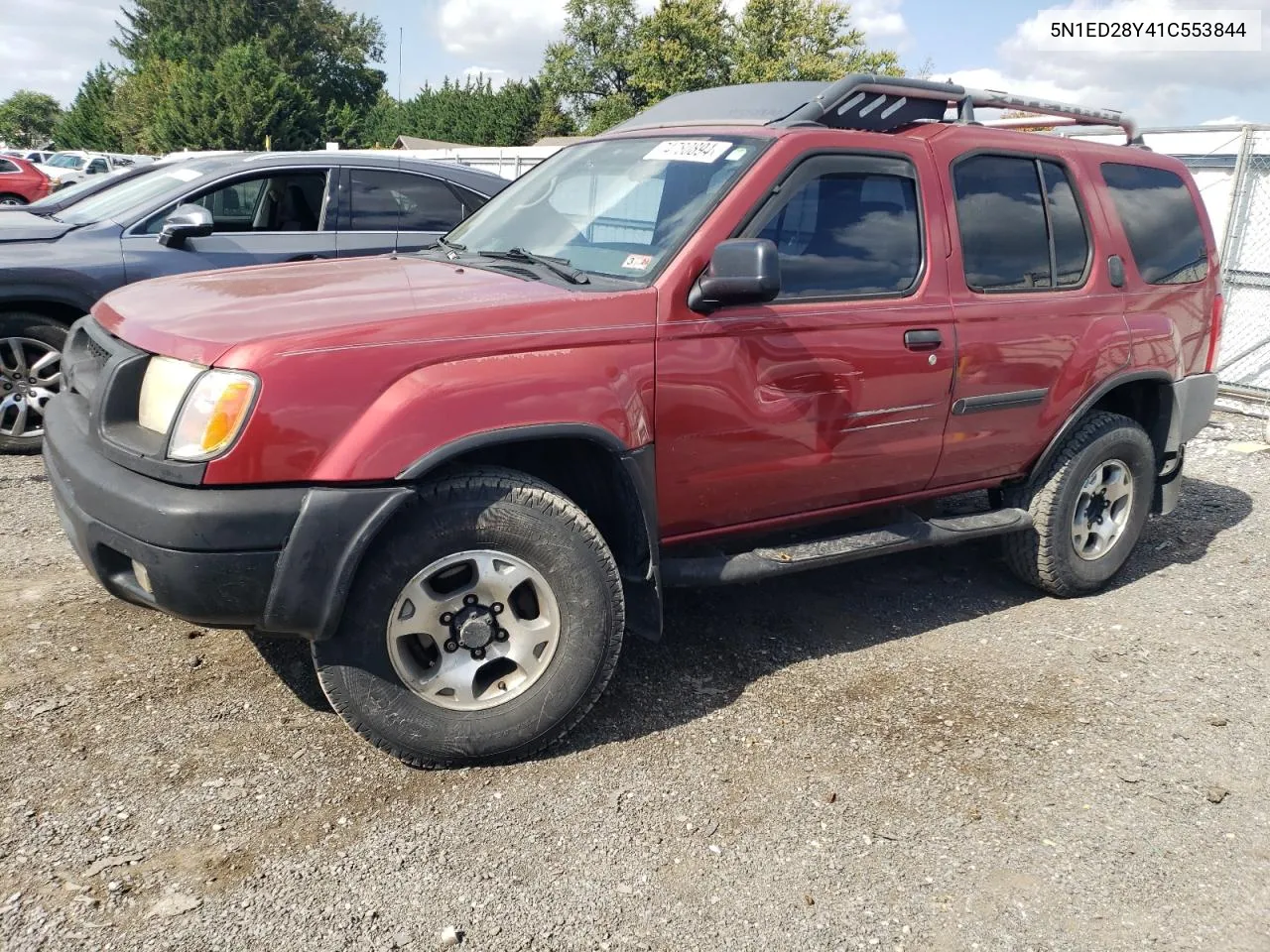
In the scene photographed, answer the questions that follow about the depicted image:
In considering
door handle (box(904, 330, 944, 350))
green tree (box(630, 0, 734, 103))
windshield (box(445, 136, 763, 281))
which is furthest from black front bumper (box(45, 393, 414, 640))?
green tree (box(630, 0, 734, 103))

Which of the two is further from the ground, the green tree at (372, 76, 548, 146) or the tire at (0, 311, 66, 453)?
the green tree at (372, 76, 548, 146)

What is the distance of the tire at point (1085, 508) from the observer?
14.4ft

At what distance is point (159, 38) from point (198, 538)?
3116 inches

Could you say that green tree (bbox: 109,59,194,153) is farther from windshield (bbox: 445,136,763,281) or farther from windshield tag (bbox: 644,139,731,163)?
windshield tag (bbox: 644,139,731,163)

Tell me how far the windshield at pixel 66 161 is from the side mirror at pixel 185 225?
29.9 m

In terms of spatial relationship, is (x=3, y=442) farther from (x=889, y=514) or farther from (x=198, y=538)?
(x=889, y=514)

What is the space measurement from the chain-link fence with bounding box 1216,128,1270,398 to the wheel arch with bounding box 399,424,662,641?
310 inches

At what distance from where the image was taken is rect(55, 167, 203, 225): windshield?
6223 mm

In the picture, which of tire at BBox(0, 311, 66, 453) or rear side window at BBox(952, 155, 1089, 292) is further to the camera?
tire at BBox(0, 311, 66, 453)

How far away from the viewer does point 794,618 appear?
428cm

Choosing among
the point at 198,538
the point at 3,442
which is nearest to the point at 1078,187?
the point at 198,538

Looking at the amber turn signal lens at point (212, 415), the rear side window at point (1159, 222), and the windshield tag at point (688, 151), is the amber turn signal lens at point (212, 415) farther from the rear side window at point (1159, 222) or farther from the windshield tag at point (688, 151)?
the rear side window at point (1159, 222)

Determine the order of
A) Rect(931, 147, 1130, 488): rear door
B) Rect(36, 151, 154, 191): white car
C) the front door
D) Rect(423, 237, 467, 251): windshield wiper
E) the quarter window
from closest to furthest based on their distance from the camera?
the front door < Rect(931, 147, 1130, 488): rear door < Rect(423, 237, 467, 251): windshield wiper < the quarter window < Rect(36, 151, 154, 191): white car

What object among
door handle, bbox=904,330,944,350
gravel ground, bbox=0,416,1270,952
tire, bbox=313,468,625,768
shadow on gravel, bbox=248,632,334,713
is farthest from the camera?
door handle, bbox=904,330,944,350
